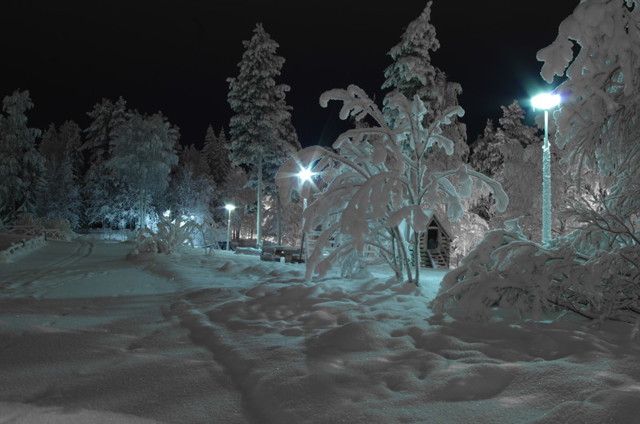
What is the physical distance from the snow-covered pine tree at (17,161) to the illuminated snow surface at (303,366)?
106 ft

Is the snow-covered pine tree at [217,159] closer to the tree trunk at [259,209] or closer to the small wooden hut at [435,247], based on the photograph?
the tree trunk at [259,209]

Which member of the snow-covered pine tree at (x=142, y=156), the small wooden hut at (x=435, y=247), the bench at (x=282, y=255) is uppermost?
the snow-covered pine tree at (x=142, y=156)

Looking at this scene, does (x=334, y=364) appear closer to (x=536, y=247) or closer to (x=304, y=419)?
(x=304, y=419)

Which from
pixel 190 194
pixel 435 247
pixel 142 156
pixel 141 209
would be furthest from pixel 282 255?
pixel 190 194

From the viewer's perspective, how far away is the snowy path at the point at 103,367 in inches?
109

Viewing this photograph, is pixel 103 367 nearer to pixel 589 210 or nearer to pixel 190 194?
pixel 589 210

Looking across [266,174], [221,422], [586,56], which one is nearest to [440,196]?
[586,56]

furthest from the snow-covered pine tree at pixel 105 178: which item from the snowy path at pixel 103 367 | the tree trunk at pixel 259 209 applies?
the snowy path at pixel 103 367

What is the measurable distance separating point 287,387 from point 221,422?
59cm

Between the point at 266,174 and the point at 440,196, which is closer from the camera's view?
the point at 440,196

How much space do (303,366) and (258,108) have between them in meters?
26.0

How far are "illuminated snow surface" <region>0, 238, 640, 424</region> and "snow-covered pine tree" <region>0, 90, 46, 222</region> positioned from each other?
32.3 meters

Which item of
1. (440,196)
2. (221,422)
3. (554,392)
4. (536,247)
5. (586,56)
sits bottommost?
(221,422)

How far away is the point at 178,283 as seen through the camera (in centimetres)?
901
